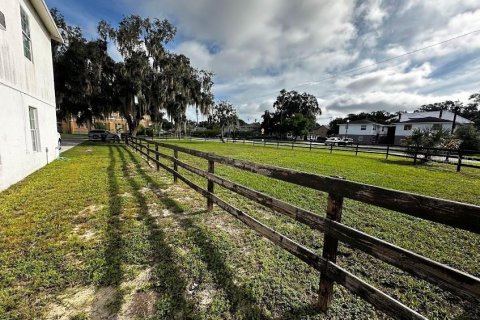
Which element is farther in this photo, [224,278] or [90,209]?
[90,209]

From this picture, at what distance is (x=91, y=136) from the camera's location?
89.7 ft

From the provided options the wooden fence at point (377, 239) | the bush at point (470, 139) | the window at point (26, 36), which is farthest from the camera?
the bush at point (470, 139)

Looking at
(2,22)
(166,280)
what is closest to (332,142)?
(2,22)

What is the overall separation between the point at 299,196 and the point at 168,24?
71.9 ft

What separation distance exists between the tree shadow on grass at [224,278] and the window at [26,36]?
334 inches

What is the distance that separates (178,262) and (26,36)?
940cm

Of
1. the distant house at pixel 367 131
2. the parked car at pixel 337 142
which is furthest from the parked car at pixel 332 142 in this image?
the distant house at pixel 367 131

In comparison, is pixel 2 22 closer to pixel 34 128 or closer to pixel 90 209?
pixel 34 128

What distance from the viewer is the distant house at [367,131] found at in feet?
155

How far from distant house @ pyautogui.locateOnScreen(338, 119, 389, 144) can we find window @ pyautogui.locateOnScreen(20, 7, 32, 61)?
5040cm

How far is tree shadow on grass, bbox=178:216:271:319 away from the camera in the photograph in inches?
80.4

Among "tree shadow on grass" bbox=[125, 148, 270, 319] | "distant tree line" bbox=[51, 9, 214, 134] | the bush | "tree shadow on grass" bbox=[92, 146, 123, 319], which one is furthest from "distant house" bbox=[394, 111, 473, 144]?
"tree shadow on grass" bbox=[92, 146, 123, 319]

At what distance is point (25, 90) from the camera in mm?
7004

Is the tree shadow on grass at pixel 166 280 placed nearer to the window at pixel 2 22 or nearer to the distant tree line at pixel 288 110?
the window at pixel 2 22
